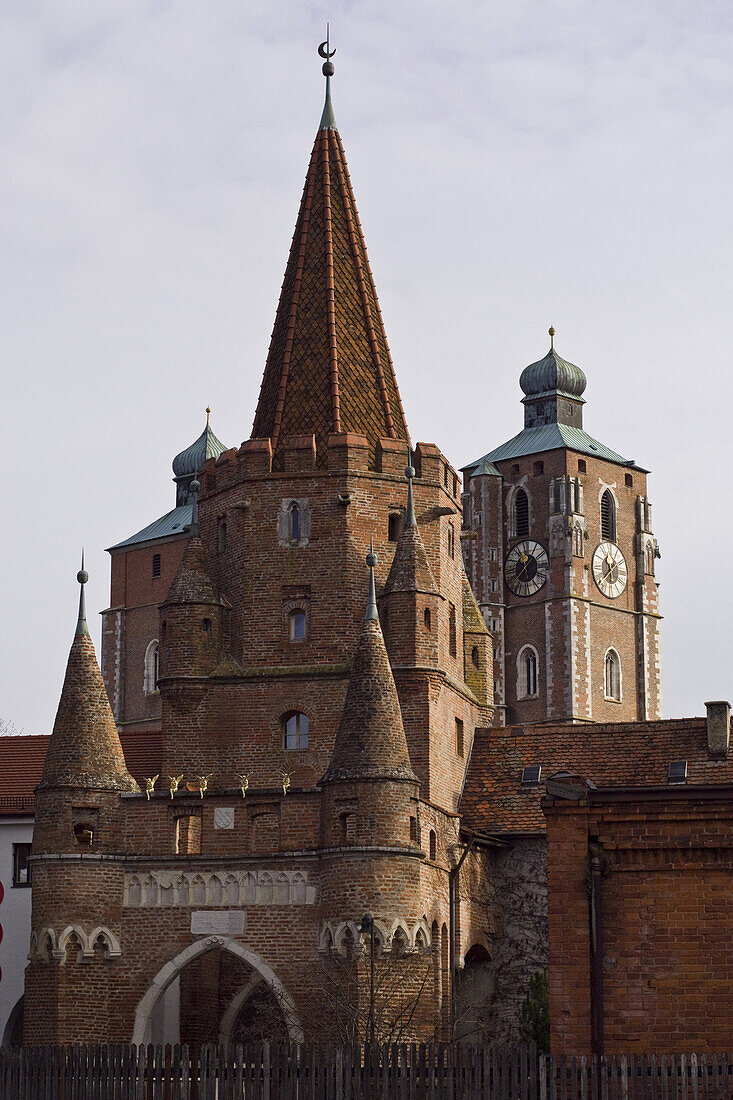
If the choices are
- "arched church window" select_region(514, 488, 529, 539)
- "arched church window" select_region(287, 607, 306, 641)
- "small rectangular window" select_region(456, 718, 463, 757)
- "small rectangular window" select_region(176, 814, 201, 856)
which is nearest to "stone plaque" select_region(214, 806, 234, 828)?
"small rectangular window" select_region(176, 814, 201, 856)

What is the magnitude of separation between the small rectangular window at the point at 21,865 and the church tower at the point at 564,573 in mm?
46954

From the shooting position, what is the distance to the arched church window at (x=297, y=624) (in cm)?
5009

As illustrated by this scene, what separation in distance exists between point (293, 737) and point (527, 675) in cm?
5084

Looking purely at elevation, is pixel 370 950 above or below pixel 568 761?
below

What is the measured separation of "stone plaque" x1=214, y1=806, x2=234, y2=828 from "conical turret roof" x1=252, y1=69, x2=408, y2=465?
31.5 feet

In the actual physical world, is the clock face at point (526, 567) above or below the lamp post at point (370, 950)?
above

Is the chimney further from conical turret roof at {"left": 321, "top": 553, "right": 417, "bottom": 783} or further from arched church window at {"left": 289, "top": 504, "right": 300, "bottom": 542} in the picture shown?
arched church window at {"left": 289, "top": 504, "right": 300, "bottom": 542}

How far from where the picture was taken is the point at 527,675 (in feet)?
326

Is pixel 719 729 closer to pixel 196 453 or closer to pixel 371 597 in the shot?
pixel 371 597

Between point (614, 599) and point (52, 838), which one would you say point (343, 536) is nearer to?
point (52, 838)

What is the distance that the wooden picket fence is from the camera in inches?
985

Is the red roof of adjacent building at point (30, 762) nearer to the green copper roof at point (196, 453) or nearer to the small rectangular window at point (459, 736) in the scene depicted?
the small rectangular window at point (459, 736)

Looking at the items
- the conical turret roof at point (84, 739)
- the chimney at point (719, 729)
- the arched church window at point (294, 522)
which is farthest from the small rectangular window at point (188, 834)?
the chimney at point (719, 729)

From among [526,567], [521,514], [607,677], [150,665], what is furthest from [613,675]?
[150,665]
